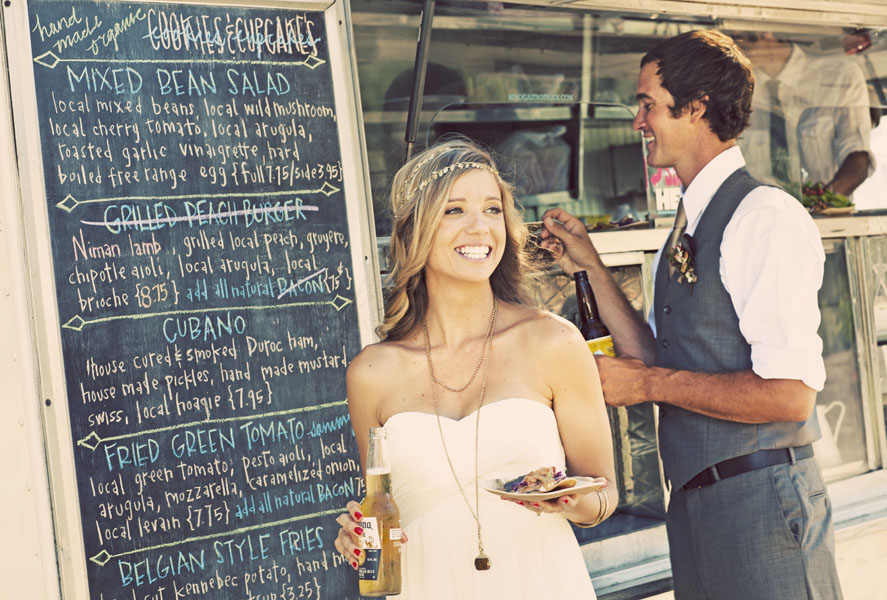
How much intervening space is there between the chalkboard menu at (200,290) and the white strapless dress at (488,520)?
2.71ft

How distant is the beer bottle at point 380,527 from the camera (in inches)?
96.3

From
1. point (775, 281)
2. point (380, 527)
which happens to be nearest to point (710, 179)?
point (775, 281)

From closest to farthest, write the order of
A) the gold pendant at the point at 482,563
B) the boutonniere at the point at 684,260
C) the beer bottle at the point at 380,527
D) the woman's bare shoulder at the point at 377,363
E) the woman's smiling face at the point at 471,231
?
the beer bottle at the point at 380,527, the gold pendant at the point at 482,563, the woman's smiling face at the point at 471,231, the woman's bare shoulder at the point at 377,363, the boutonniere at the point at 684,260

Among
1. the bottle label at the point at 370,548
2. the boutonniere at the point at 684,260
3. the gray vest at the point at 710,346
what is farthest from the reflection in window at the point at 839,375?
the bottle label at the point at 370,548

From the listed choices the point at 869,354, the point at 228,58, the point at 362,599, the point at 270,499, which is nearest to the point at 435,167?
the point at 228,58

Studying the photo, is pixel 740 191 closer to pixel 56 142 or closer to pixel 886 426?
pixel 56 142

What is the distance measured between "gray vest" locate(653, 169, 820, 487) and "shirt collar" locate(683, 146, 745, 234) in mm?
41

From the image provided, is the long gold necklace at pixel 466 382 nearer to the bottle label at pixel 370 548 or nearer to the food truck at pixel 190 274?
the bottle label at pixel 370 548

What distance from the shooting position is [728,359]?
9.89 ft

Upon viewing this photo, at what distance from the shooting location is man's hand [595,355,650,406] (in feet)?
10.3

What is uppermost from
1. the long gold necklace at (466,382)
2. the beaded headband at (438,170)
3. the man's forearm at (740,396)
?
the beaded headband at (438,170)

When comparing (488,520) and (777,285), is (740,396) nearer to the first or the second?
(777,285)

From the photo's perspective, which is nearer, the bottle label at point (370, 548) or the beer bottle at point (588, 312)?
the bottle label at point (370, 548)

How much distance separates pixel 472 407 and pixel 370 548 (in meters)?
0.52
